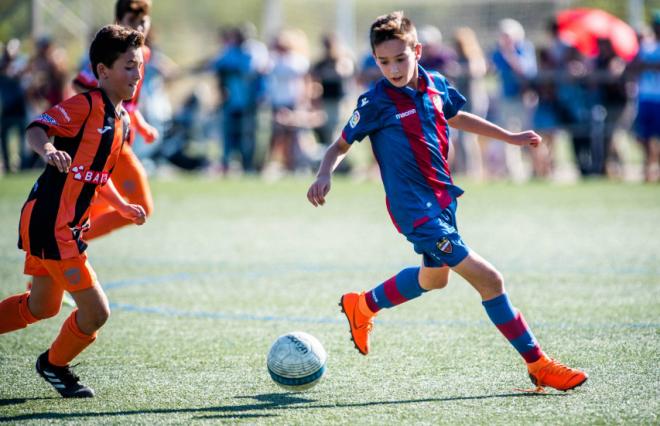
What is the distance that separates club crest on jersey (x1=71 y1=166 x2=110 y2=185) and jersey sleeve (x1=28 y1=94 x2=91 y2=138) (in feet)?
0.57

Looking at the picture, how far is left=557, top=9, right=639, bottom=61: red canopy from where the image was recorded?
1753cm

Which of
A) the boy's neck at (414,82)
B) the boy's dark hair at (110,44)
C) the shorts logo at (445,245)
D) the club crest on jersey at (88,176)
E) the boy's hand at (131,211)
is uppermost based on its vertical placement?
the boy's dark hair at (110,44)

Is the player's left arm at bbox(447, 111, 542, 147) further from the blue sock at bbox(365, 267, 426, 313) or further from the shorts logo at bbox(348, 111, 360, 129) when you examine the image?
the blue sock at bbox(365, 267, 426, 313)

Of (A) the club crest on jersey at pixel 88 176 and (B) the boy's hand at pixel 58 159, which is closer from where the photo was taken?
(B) the boy's hand at pixel 58 159

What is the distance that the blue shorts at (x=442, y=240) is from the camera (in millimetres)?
5141

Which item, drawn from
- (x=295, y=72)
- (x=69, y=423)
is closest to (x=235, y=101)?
(x=295, y=72)

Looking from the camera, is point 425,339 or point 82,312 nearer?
point 82,312

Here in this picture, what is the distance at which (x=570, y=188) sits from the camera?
1534 cm

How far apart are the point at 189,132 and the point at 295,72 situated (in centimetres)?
232

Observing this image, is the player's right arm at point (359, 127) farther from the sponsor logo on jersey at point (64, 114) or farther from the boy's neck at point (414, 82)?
the sponsor logo on jersey at point (64, 114)

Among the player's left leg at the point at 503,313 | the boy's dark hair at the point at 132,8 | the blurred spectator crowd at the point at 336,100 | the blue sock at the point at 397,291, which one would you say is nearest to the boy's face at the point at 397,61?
the player's left leg at the point at 503,313

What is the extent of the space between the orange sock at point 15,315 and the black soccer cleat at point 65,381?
32cm

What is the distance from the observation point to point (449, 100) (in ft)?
18.2

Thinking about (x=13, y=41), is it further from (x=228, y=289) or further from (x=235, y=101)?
(x=228, y=289)
